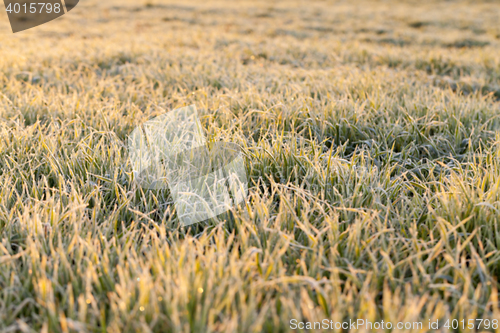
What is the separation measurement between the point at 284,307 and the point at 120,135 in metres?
1.86

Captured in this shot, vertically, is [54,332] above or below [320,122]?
below

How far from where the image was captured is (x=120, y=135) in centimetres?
250

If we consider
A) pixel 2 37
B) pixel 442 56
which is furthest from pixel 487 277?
pixel 2 37

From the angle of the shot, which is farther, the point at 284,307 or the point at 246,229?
the point at 246,229

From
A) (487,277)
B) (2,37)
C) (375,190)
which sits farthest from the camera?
(2,37)

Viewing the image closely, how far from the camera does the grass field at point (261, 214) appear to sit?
3.67 feet

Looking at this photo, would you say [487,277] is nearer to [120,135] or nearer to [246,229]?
[246,229]

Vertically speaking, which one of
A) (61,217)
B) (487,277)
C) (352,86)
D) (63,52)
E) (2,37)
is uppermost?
(2,37)

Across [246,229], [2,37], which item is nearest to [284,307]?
[246,229]

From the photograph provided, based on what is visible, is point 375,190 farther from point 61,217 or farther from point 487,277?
point 61,217

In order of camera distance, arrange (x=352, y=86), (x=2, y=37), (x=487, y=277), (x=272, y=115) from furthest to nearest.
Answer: (x=2, y=37) < (x=352, y=86) < (x=272, y=115) < (x=487, y=277)

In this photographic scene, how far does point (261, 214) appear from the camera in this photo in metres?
1.53

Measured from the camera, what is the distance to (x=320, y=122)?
2602mm

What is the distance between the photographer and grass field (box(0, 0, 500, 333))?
1.12 metres
